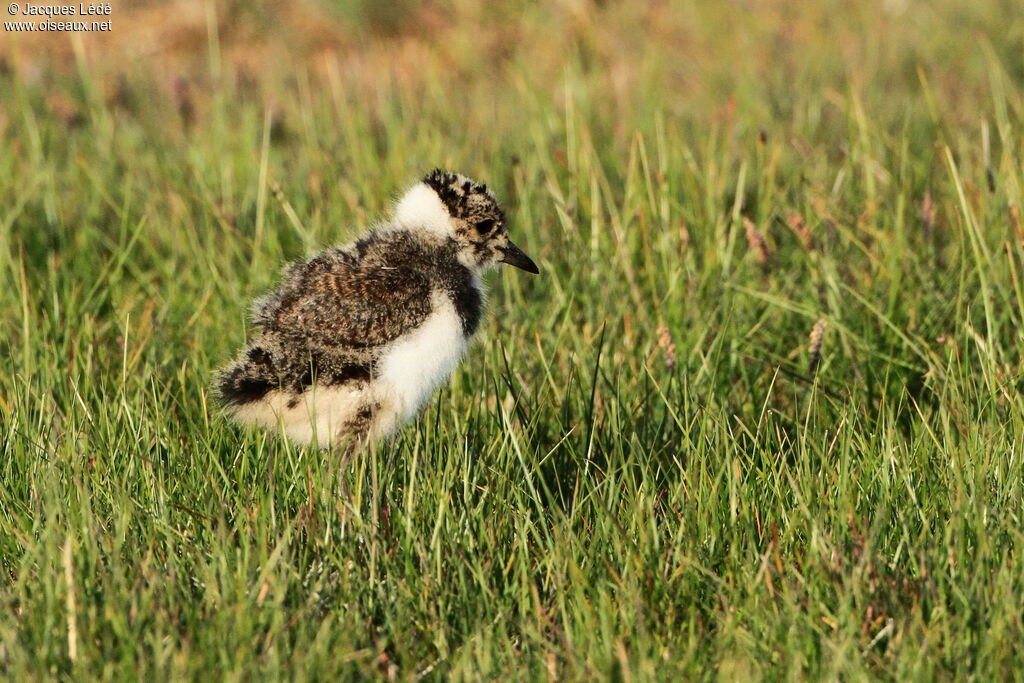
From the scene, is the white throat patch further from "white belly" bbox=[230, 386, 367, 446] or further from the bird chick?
"white belly" bbox=[230, 386, 367, 446]

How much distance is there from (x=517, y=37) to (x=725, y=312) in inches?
217

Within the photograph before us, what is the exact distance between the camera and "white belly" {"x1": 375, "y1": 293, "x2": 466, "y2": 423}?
3492 mm

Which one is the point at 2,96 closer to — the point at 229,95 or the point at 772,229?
the point at 229,95

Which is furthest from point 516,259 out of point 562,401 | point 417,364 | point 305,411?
point 305,411

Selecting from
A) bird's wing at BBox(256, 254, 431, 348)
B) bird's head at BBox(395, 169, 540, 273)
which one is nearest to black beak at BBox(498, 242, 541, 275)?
bird's head at BBox(395, 169, 540, 273)

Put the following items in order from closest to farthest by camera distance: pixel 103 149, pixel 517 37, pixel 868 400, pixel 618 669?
pixel 618 669, pixel 868 400, pixel 103 149, pixel 517 37

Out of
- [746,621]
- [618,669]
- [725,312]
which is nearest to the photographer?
[618,669]

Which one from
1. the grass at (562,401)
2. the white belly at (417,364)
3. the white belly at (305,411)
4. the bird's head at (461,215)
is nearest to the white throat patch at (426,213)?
the bird's head at (461,215)

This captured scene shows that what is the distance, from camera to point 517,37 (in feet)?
31.3

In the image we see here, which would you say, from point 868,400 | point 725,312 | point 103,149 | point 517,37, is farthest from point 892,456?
point 517,37

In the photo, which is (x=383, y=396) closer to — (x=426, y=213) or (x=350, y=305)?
(x=350, y=305)

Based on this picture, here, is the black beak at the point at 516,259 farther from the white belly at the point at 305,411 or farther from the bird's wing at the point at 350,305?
the white belly at the point at 305,411

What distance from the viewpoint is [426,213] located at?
3877 mm

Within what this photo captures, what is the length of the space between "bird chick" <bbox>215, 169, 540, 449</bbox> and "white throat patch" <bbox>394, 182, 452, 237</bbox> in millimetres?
161
